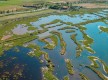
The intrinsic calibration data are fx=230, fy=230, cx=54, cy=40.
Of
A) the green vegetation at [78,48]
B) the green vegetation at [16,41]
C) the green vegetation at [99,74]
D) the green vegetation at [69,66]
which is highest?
the green vegetation at [16,41]

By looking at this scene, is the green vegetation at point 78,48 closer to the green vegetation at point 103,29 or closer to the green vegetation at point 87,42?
the green vegetation at point 87,42

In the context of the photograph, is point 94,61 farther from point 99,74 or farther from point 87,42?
point 87,42

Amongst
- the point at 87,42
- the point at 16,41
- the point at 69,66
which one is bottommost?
Answer: the point at 69,66

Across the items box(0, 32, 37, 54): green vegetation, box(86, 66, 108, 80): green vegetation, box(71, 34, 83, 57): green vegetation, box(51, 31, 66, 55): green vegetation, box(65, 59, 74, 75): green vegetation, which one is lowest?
box(86, 66, 108, 80): green vegetation

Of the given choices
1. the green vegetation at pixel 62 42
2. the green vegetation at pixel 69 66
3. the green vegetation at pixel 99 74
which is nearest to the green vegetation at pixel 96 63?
the green vegetation at pixel 99 74

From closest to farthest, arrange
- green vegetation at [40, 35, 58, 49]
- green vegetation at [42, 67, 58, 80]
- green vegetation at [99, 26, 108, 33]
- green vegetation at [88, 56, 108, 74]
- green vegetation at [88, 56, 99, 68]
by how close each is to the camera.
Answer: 1. green vegetation at [42, 67, 58, 80]
2. green vegetation at [88, 56, 108, 74]
3. green vegetation at [88, 56, 99, 68]
4. green vegetation at [40, 35, 58, 49]
5. green vegetation at [99, 26, 108, 33]

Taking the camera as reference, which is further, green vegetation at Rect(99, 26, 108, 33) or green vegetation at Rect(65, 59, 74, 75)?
green vegetation at Rect(99, 26, 108, 33)

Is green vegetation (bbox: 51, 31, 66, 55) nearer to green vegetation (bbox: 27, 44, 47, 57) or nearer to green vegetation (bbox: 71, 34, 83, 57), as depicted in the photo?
green vegetation (bbox: 71, 34, 83, 57)

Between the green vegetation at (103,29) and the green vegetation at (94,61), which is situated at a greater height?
the green vegetation at (103,29)

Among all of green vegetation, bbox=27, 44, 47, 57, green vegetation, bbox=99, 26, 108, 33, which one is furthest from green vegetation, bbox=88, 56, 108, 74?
green vegetation, bbox=99, 26, 108, 33

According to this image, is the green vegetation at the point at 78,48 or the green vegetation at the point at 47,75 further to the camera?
the green vegetation at the point at 78,48

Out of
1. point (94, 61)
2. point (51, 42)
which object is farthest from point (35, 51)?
point (94, 61)
